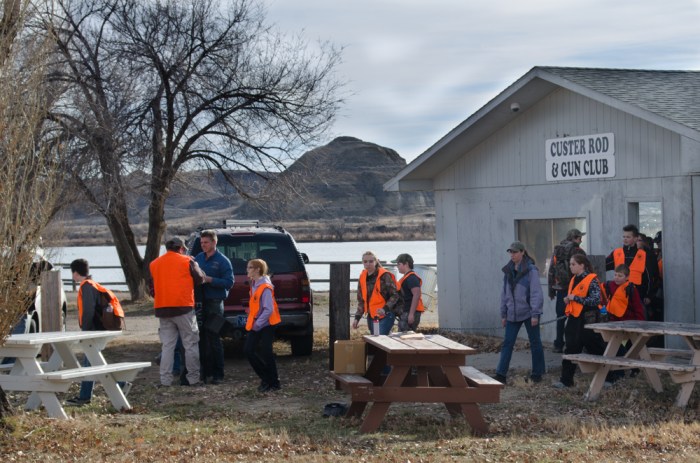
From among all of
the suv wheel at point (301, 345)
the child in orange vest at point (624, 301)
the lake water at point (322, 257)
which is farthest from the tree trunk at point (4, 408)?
the child in orange vest at point (624, 301)

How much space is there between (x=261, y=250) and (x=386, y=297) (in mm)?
2827

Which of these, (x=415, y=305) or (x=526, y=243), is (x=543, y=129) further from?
(x=415, y=305)

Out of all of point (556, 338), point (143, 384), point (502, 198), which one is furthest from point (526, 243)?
point (143, 384)

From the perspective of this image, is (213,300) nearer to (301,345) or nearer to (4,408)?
(301,345)

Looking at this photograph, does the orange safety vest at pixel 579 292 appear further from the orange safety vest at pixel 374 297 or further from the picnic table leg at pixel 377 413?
the picnic table leg at pixel 377 413

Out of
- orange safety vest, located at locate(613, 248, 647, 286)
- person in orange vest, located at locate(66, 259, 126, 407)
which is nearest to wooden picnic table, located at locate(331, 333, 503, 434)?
person in orange vest, located at locate(66, 259, 126, 407)

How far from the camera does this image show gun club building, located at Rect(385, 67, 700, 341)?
547 inches

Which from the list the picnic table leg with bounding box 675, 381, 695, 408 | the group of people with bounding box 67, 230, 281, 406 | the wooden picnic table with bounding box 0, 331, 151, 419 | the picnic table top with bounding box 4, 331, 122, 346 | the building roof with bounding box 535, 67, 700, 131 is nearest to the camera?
the picnic table top with bounding box 4, 331, 122, 346

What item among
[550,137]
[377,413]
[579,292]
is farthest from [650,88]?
[377,413]

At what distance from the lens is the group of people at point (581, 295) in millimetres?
12023

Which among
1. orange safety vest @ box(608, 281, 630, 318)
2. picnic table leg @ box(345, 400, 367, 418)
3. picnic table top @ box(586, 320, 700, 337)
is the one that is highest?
orange safety vest @ box(608, 281, 630, 318)

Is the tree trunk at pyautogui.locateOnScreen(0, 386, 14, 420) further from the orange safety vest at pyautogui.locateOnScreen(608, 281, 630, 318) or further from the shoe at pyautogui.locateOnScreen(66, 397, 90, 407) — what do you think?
the orange safety vest at pyautogui.locateOnScreen(608, 281, 630, 318)

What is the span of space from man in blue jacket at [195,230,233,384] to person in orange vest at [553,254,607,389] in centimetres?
407

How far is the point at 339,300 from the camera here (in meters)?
14.6
